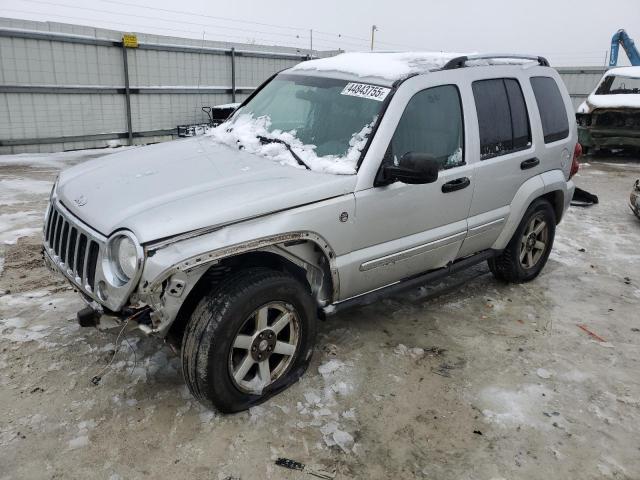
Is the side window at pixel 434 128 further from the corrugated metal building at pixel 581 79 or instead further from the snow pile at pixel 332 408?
the corrugated metal building at pixel 581 79

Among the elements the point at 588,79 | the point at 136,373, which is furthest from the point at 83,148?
the point at 588,79

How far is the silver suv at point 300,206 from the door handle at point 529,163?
0.02 meters

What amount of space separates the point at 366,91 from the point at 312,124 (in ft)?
1.35

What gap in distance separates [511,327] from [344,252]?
1738mm

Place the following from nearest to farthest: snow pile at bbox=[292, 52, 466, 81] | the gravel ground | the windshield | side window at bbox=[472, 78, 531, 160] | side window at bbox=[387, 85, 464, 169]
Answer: the gravel ground
side window at bbox=[387, 85, 464, 169]
snow pile at bbox=[292, 52, 466, 81]
side window at bbox=[472, 78, 531, 160]
the windshield

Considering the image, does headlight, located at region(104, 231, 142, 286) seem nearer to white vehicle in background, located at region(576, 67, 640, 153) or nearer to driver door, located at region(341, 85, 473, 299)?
driver door, located at region(341, 85, 473, 299)

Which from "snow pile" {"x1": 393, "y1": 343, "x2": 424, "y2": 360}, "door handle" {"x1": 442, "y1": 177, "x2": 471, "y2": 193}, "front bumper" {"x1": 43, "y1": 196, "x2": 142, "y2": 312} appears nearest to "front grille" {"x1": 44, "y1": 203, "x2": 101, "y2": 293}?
"front bumper" {"x1": 43, "y1": 196, "x2": 142, "y2": 312}

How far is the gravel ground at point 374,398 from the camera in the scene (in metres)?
2.58

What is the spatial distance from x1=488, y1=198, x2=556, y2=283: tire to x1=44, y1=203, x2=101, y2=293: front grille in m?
3.28

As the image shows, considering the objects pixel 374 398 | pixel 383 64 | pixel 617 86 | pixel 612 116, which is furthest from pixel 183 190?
pixel 617 86

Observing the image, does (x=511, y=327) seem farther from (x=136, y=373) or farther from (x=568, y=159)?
(x=136, y=373)

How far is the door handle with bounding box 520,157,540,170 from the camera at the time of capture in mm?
4137

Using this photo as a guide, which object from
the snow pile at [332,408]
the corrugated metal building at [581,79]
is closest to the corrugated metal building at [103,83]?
the snow pile at [332,408]

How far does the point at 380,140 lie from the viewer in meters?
3.15
